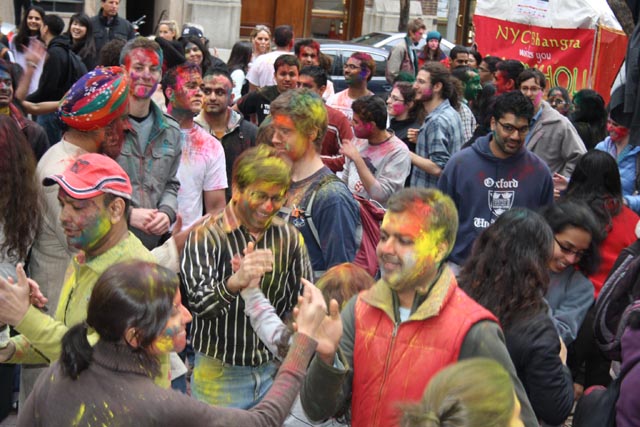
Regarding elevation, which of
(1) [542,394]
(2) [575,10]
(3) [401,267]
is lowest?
(1) [542,394]

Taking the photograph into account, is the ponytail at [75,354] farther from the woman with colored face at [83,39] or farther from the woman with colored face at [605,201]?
the woman with colored face at [83,39]

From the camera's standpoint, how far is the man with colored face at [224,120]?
6.26 metres

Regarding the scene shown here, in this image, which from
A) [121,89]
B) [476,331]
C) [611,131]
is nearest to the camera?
[476,331]

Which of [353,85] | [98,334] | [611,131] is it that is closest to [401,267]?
[98,334]

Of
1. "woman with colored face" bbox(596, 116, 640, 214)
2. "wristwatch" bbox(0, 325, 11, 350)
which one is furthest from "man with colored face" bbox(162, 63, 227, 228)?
"woman with colored face" bbox(596, 116, 640, 214)

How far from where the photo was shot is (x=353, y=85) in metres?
8.70

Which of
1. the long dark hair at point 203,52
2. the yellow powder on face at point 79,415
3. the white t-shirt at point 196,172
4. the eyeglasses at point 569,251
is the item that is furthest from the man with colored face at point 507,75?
the yellow powder on face at point 79,415

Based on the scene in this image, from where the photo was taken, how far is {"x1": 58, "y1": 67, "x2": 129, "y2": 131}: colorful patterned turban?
460 cm

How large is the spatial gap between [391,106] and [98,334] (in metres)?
5.53

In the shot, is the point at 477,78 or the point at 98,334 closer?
the point at 98,334

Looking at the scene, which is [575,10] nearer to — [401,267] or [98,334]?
[401,267]

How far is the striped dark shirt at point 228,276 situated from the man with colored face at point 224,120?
2377 millimetres

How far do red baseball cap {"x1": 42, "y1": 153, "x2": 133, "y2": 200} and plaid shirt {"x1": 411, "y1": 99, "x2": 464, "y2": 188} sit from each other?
378cm

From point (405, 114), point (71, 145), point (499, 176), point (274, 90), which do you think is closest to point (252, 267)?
point (71, 145)
